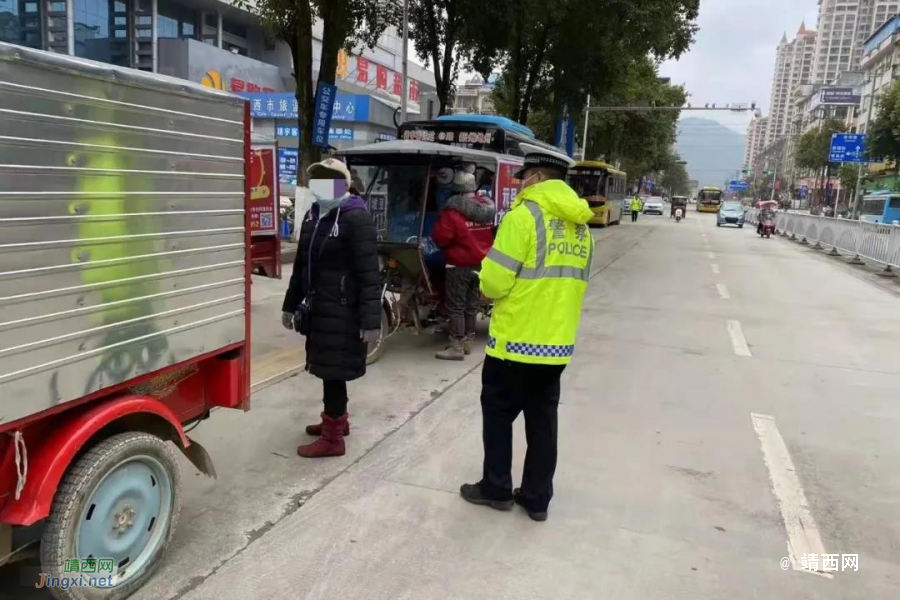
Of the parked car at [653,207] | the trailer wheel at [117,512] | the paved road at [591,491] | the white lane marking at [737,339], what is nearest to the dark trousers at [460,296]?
the paved road at [591,491]

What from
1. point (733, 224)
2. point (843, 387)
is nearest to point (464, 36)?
point (843, 387)

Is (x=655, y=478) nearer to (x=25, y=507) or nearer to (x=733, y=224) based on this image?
(x=25, y=507)

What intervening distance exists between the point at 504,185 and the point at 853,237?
17.2m

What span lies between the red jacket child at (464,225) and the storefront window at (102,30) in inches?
707

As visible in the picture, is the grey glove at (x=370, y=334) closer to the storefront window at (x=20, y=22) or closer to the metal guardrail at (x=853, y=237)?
the metal guardrail at (x=853, y=237)

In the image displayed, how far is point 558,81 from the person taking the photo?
22.0 metres

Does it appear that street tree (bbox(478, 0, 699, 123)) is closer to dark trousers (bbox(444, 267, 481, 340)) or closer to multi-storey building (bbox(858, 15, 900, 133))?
dark trousers (bbox(444, 267, 481, 340))

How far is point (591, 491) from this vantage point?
402cm

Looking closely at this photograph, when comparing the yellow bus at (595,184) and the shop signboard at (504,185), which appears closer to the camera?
the shop signboard at (504,185)

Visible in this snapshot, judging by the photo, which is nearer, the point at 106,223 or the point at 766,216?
the point at 106,223

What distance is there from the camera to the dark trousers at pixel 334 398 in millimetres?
4289

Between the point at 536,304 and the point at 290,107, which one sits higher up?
the point at 290,107

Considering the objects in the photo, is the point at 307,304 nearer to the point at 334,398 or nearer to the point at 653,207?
the point at 334,398

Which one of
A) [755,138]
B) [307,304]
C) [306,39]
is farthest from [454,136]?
[755,138]
